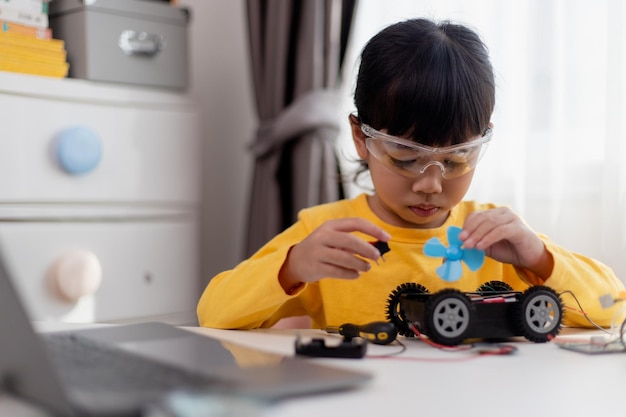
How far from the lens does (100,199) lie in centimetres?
182

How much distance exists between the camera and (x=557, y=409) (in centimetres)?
57

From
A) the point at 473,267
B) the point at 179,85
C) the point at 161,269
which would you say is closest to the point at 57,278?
the point at 161,269

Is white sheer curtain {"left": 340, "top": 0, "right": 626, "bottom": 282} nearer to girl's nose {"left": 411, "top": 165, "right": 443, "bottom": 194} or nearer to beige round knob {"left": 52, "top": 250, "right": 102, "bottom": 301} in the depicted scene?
girl's nose {"left": 411, "top": 165, "right": 443, "bottom": 194}

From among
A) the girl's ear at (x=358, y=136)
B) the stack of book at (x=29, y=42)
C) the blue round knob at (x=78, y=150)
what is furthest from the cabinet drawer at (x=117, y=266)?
the girl's ear at (x=358, y=136)

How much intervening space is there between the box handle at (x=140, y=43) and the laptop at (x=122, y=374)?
138 centimetres

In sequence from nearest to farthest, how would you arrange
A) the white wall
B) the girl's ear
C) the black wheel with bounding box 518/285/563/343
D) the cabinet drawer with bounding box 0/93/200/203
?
the black wheel with bounding box 518/285/563/343, the girl's ear, the cabinet drawer with bounding box 0/93/200/203, the white wall

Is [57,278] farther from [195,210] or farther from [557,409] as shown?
[557,409]

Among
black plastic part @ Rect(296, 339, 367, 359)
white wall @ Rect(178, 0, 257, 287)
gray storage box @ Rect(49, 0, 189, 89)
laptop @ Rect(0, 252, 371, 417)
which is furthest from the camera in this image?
white wall @ Rect(178, 0, 257, 287)

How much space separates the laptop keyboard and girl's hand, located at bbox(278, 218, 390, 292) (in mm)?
344

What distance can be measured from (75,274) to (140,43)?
0.63 metres

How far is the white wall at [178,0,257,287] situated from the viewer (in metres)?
2.45

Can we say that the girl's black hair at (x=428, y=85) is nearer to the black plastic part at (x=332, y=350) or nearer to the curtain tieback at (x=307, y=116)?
the black plastic part at (x=332, y=350)

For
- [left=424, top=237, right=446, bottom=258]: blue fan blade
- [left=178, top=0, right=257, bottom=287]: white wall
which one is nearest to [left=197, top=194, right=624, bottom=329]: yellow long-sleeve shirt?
[left=424, top=237, right=446, bottom=258]: blue fan blade

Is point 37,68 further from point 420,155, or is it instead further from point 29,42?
point 420,155
